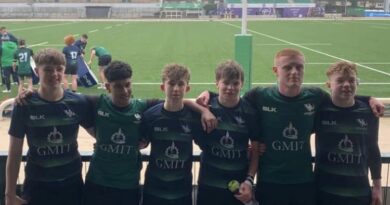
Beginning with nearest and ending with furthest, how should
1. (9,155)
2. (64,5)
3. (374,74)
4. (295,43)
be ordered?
(9,155) < (374,74) < (295,43) < (64,5)

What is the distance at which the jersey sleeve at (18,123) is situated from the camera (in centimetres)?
366

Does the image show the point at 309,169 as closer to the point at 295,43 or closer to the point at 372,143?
the point at 372,143

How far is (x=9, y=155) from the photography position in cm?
367

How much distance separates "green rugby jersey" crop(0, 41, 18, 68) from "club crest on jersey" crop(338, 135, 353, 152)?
13228 mm

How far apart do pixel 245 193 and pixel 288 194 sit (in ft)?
1.17

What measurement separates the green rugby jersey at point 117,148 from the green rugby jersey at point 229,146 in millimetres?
532

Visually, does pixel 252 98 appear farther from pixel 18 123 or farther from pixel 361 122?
pixel 18 123

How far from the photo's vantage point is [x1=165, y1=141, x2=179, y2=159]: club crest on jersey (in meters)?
3.78

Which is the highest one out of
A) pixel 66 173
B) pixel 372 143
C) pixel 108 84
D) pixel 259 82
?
pixel 108 84

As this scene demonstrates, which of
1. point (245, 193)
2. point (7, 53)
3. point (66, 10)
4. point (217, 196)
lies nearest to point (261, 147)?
point (245, 193)

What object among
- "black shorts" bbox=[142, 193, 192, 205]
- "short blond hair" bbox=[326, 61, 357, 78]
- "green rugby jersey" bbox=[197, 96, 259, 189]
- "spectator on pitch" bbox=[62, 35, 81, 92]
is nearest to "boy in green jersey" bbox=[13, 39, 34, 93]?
"spectator on pitch" bbox=[62, 35, 81, 92]

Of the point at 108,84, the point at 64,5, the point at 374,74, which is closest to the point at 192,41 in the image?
the point at 374,74

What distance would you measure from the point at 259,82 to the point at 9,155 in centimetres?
1315

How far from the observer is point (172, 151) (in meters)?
3.78
